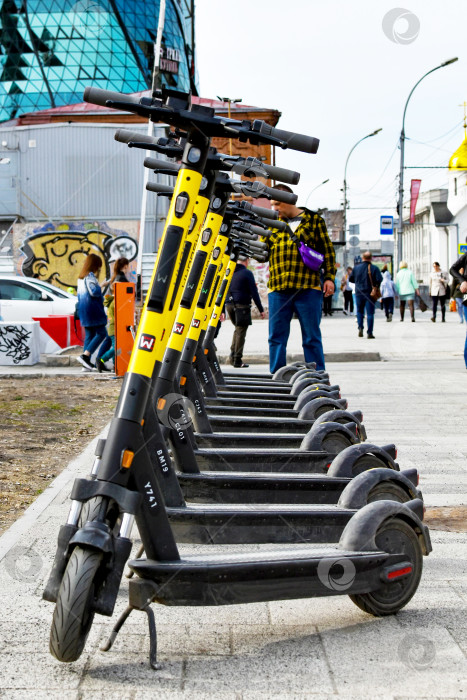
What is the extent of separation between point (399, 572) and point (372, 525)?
182 mm

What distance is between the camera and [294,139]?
2.96 metres

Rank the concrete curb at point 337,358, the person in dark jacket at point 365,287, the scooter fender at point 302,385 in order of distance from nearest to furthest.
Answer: the scooter fender at point 302,385 < the concrete curb at point 337,358 < the person in dark jacket at point 365,287

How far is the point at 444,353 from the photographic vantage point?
1619 centimetres

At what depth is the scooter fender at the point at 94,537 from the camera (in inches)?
99.5

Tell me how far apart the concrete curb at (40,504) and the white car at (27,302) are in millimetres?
12767

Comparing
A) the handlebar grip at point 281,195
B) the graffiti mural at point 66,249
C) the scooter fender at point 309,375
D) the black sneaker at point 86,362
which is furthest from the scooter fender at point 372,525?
the graffiti mural at point 66,249

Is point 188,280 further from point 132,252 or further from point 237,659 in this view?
point 132,252

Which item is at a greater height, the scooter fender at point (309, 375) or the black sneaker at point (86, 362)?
the scooter fender at point (309, 375)

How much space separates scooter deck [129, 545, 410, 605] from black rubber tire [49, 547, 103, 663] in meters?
0.21

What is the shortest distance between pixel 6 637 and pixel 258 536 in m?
1.03

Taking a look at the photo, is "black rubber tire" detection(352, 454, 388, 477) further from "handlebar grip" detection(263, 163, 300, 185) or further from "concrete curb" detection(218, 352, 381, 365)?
"concrete curb" detection(218, 352, 381, 365)

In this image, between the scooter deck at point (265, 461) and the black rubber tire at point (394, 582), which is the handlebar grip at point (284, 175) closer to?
the black rubber tire at point (394, 582)

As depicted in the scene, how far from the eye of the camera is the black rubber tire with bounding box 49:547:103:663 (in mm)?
2475

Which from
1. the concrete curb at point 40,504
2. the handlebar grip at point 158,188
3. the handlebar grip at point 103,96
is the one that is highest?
the handlebar grip at point 103,96
